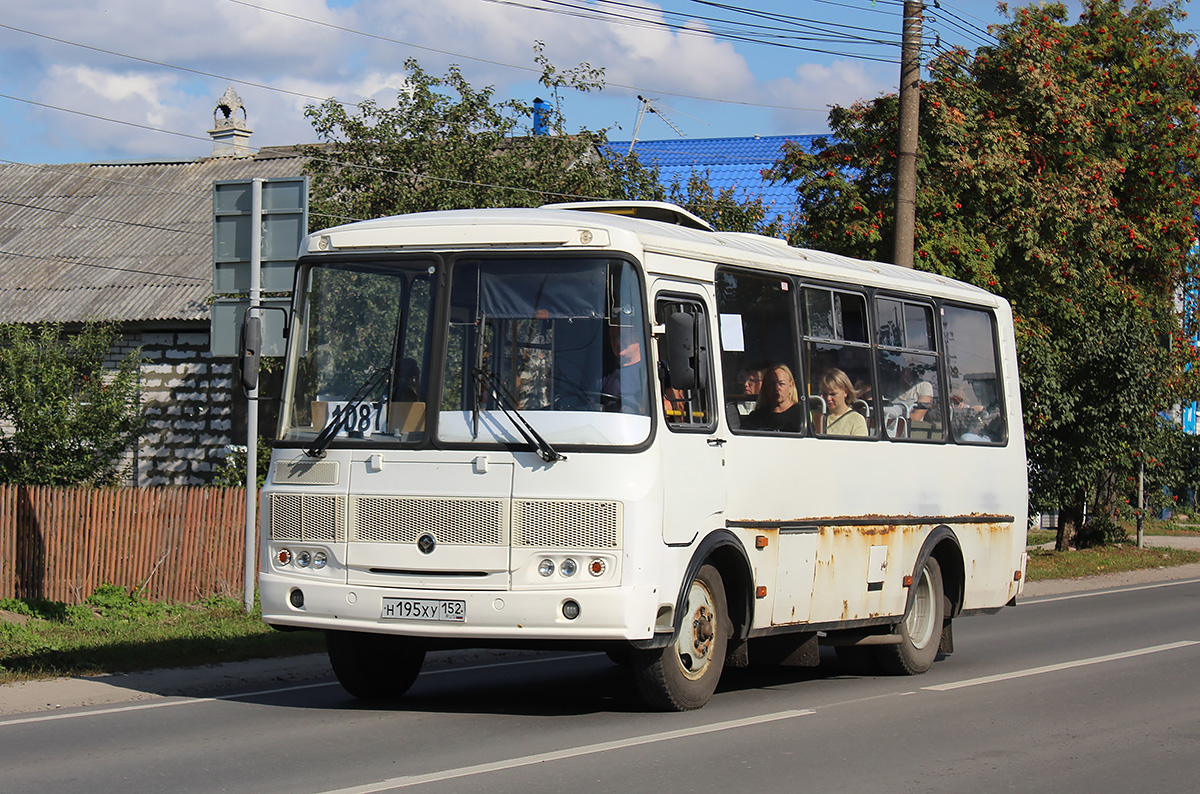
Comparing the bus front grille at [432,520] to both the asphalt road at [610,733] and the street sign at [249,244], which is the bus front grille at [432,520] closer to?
the asphalt road at [610,733]

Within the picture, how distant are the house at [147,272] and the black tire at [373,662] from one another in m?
15.3

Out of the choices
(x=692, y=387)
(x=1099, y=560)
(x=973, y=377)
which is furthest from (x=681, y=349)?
(x=1099, y=560)

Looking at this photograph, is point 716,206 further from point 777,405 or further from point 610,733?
point 610,733

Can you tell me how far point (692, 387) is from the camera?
917 cm

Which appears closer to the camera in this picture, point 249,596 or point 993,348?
point 993,348

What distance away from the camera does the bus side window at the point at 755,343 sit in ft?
32.8

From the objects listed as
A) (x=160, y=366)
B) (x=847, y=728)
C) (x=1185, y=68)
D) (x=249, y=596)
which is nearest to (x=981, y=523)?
(x=847, y=728)

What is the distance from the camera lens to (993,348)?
13.9 m

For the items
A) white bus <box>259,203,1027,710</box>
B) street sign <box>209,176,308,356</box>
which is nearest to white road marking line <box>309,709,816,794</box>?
white bus <box>259,203,1027,710</box>

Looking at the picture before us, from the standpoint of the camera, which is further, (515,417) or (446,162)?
(446,162)

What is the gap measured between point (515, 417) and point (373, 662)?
7.05 feet

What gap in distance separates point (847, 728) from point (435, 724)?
7.91ft

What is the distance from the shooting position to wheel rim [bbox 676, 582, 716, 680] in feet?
30.9

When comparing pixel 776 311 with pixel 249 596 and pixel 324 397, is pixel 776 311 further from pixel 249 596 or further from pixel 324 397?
pixel 249 596
